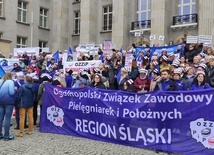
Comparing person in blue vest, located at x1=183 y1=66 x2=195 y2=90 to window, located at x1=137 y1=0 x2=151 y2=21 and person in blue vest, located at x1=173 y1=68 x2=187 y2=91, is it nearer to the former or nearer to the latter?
person in blue vest, located at x1=173 y1=68 x2=187 y2=91

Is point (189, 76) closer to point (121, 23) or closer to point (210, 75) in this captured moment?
point (210, 75)

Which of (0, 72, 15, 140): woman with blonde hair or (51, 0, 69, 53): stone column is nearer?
(0, 72, 15, 140): woman with blonde hair

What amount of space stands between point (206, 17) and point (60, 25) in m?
17.1

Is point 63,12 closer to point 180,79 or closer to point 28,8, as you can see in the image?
point 28,8

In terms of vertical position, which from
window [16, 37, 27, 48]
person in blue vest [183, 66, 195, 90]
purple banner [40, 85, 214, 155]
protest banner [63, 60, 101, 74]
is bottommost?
purple banner [40, 85, 214, 155]

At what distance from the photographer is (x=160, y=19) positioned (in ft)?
88.2

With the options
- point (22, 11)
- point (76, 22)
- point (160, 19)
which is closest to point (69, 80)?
point (160, 19)

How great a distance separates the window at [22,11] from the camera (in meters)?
35.0

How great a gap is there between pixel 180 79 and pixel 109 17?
25397 millimetres

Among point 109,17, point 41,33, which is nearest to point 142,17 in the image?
point 109,17

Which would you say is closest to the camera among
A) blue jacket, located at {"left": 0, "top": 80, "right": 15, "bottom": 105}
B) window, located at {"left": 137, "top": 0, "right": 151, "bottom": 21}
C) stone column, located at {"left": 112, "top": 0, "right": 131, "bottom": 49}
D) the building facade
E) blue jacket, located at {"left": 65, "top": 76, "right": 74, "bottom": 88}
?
blue jacket, located at {"left": 0, "top": 80, "right": 15, "bottom": 105}

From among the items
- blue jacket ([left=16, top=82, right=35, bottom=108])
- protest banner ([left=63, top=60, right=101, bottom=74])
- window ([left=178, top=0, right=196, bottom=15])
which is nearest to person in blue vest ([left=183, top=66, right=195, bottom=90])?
blue jacket ([left=16, top=82, right=35, bottom=108])

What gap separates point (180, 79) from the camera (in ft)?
29.4

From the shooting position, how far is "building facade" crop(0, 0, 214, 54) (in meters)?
26.8
